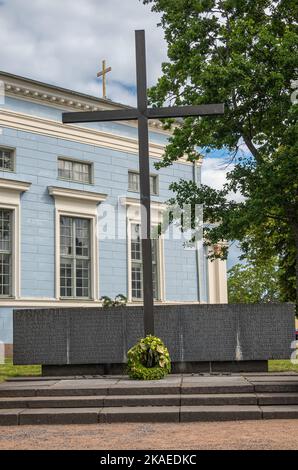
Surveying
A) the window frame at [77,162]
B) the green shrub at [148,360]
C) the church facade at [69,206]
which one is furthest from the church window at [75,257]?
the green shrub at [148,360]

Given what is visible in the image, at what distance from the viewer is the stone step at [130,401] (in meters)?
10.2

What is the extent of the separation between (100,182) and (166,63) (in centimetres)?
711

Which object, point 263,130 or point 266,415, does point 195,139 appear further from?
point 266,415

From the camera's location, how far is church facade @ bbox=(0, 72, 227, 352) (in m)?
25.9

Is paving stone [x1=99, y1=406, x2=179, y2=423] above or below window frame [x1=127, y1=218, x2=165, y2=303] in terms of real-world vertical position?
below

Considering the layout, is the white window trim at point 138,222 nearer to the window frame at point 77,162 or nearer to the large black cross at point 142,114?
the window frame at point 77,162

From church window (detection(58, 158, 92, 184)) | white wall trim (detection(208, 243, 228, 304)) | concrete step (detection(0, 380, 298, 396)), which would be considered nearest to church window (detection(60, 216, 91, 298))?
church window (detection(58, 158, 92, 184))

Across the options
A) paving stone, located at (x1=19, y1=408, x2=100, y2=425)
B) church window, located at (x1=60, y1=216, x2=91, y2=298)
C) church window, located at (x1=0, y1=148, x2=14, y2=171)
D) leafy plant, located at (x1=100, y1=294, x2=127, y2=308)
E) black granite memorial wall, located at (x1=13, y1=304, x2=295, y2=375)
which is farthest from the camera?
church window, located at (x1=60, y1=216, x2=91, y2=298)

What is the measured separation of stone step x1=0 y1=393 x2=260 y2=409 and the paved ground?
2.79ft

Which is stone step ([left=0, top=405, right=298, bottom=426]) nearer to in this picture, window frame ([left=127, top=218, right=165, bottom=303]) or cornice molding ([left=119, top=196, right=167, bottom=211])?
window frame ([left=127, top=218, right=165, bottom=303])

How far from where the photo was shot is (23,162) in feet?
86.8

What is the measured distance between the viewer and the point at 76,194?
A: 27750 mm

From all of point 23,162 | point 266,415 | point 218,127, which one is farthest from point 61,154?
point 266,415
